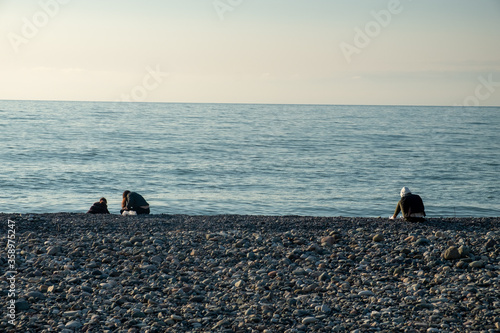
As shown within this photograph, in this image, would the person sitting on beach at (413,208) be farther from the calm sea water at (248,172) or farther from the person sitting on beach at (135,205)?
the person sitting on beach at (135,205)

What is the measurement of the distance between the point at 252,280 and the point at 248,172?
22.3 m

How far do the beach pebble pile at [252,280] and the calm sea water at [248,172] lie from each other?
8.86 metres

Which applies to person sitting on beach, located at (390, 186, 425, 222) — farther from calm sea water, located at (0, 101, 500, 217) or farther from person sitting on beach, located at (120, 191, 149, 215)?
person sitting on beach, located at (120, 191, 149, 215)

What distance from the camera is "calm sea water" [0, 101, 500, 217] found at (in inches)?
850

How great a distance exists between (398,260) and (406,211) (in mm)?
4327

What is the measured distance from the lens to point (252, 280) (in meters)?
8.59

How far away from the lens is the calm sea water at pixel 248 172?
21.6 m

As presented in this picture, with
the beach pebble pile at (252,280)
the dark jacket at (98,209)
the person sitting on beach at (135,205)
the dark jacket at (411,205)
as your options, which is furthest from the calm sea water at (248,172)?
the beach pebble pile at (252,280)

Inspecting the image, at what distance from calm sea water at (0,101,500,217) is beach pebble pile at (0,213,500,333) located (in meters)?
8.86

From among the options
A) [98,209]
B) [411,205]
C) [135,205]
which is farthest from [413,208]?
[98,209]

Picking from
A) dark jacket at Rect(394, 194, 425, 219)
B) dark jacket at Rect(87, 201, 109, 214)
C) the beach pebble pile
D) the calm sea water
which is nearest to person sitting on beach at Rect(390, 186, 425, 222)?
dark jacket at Rect(394, 194, 425, 219)

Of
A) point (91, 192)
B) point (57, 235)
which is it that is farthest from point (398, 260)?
point (91, 192)

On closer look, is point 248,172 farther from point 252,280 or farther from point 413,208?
point 252,280

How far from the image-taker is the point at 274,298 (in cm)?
791
